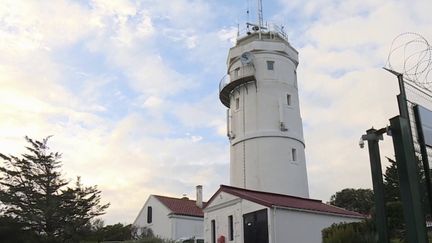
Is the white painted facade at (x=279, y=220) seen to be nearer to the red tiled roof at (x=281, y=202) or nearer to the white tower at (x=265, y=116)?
the red tiled roof at (x=281, y=202)

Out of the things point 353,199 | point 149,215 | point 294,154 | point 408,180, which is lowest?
point 408,180

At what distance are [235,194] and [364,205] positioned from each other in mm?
28917

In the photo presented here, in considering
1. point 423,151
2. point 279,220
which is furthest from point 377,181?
point 279,220

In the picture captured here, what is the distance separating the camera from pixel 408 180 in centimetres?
956

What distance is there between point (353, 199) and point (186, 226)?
22.9m

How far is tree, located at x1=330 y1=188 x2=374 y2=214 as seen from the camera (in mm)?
52125

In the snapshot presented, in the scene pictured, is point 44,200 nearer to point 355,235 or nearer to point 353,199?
point 355,235

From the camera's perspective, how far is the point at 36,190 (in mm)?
32656

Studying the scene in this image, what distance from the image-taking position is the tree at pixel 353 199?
52125 mm

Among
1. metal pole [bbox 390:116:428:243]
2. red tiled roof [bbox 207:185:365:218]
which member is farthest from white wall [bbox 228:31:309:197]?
metal pole [bbox 390:116:428:243]

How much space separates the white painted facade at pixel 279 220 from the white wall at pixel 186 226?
10.0 metres

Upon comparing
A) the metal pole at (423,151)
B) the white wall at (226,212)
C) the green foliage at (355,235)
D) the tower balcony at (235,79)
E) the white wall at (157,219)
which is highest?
the tower balcony at (235,79)

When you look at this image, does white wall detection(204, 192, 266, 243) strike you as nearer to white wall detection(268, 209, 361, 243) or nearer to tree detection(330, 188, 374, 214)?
white wall detection(268, 209, 361, 243)

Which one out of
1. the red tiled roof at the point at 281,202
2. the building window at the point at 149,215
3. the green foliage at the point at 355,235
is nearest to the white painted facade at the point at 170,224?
the building window at the point at 149,215
